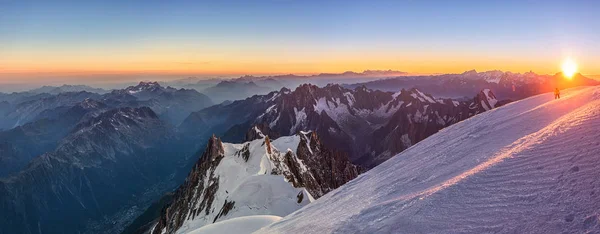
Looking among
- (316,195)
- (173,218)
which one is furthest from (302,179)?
(173,218)

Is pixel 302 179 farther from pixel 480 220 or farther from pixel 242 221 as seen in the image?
pixel 480 220

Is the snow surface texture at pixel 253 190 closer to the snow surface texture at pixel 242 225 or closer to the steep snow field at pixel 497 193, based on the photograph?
the snow surface texture at pixel 242 225

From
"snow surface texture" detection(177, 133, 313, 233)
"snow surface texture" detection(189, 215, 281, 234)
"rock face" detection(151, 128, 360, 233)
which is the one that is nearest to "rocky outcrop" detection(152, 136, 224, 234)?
"rock face" detection(151, 128, 360, 233)

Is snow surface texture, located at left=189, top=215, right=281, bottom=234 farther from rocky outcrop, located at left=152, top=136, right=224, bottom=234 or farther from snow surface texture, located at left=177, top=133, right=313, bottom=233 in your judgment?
rocky outcrop, located at left=152, top=136, right=224, bottom=234

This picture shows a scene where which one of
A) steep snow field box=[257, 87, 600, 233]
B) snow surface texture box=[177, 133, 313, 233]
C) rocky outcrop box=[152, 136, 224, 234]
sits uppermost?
steep snow field box=[257, 87, 600, 233]

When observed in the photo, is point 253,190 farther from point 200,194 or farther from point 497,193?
point 497,193

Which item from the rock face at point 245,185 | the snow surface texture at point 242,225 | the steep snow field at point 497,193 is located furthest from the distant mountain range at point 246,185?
the steep snow field at point 497,193
